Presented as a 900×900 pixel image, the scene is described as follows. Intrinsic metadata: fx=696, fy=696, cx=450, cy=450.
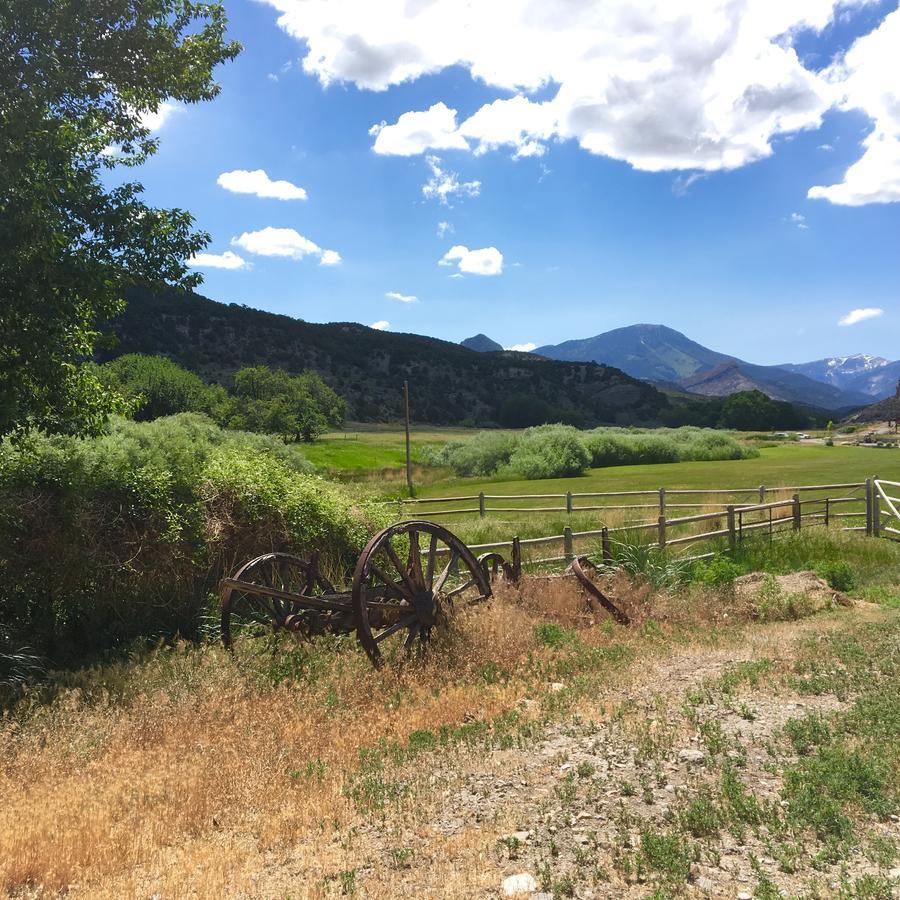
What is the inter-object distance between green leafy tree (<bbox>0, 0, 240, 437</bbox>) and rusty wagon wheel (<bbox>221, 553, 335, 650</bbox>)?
120 inches

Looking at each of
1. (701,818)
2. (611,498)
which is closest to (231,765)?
(701,818)

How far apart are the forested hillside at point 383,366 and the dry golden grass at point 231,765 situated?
315 ft

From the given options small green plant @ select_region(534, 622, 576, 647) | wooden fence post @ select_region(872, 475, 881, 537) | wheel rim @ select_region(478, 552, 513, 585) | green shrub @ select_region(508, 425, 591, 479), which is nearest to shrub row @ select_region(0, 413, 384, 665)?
wheel rim @ select_region(478, 552, 513, 585)

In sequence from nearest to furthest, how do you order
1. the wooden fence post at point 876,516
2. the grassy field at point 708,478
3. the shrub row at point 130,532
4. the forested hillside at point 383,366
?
the shrub row at point 130,532
the wooden fence post at point 876,516
the grassy field at point 708,478
the forested hillside at point 383,366

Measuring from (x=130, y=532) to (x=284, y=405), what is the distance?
63401 millimetres

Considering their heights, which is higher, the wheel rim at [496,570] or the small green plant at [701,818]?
the wheel rim at [496,570]

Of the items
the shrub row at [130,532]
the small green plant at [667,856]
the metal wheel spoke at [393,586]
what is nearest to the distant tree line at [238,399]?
the shrub row at [130,532]

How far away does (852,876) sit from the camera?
3352 mm

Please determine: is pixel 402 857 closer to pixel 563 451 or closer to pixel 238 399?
pixel 563 451

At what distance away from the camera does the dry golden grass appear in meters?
3.66

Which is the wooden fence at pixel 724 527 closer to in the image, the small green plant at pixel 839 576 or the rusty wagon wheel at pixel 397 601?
the small green plant at pixel 839 576

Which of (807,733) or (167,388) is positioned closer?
(807,733)

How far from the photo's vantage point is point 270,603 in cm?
864

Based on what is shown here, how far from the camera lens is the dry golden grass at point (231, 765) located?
366cm
